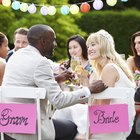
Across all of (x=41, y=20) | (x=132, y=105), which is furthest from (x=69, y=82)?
(x=41, y=20)

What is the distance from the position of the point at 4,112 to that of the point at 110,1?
17.7 feet

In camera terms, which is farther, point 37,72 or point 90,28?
point 90,28

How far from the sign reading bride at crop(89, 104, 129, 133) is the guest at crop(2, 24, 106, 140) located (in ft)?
0.49

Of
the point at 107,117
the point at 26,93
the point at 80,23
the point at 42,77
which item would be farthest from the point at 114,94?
the point at 80,23

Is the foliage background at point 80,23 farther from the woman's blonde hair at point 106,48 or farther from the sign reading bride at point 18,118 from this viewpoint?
the sign reading bride at point 18,118

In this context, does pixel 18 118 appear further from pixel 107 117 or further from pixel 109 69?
pixel 109 69

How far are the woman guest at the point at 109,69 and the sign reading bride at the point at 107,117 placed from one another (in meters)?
0.11

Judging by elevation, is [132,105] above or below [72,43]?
below

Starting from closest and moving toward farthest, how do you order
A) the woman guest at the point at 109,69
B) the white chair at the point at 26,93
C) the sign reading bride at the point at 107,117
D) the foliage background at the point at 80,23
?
the white chair at the point at 26,93 < the sign reading bride at the point at 107,117 < the woman guest at the point at 109,69 < the foliage background at the point at 80,23

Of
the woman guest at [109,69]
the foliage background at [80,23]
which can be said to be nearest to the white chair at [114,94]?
the woman guest at [109,69]

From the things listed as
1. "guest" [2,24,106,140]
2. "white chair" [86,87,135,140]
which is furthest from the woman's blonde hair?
"guest" [2,24,106,140]

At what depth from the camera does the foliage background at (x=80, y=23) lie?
16703 millimetres

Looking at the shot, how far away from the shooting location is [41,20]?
1655cm

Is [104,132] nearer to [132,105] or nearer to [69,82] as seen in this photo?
[132,105]
